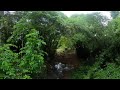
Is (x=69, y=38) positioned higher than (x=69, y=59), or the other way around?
(x=69, y=38)

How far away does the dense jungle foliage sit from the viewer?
5742 millimetres

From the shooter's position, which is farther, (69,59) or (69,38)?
(69,59)

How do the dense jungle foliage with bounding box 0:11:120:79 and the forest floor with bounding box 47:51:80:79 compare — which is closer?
the dense jungle foliage with bounding box 0:11:120:79

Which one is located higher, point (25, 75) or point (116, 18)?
point (116, 18)

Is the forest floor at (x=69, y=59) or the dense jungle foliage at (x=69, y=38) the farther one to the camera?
the forest floor at (x=69, y=59)

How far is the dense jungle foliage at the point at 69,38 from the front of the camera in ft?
18.8

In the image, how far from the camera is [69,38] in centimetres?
609

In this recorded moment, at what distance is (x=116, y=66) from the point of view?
5977mm

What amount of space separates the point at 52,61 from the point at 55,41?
498mm
